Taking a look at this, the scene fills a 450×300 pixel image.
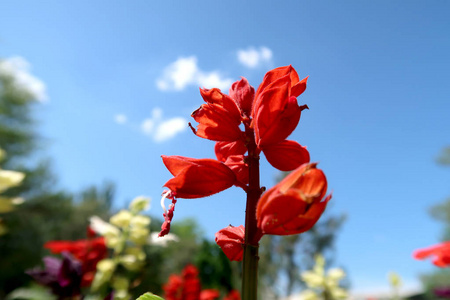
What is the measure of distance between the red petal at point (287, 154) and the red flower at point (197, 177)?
0.07 m

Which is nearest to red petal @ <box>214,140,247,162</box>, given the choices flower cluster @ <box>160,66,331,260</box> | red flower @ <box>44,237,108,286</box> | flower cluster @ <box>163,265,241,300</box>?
flower cluster @ <box>160,66,331,260</box>

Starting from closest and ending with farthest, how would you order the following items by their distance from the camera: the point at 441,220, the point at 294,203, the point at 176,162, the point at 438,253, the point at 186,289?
the point at 294,203 → the point at 176,162 → the point at 438,253 → the point at 186,289 → the point at 441,220

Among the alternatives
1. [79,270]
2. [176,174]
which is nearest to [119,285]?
[79,270]

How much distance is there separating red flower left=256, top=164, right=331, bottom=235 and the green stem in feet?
0.12

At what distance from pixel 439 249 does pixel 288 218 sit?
25.0 inches

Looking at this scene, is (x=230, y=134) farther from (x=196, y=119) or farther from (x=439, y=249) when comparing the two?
(x=439, y=249)

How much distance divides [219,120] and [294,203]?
0.69 ft

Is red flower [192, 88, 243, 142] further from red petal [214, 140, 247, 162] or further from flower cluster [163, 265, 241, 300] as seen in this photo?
flower cluster [163, 265, 241, 300]

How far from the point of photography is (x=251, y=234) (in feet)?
1.60

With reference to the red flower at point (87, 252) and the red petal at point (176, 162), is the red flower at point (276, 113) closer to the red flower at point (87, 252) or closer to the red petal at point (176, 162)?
the red petal at point (176, 162)

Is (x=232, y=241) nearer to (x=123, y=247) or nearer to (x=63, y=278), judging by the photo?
(x=63, y=278)

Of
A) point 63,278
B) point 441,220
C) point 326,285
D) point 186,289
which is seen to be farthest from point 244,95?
point 441,220

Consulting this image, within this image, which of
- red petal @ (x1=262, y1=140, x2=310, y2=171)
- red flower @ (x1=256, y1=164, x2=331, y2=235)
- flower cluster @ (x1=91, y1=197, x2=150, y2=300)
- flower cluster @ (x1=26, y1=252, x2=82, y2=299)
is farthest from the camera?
flower cluster @ (x1=91, y1=197, x2=150, y2=300)

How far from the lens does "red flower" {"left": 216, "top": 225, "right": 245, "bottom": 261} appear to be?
53cm
